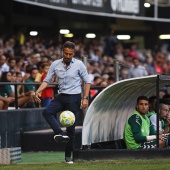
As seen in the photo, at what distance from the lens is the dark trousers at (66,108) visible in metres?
15.0

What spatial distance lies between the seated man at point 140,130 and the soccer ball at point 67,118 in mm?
1038

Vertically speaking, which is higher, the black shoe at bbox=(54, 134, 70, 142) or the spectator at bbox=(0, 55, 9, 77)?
the spectator at bbox=(0, 55, 9, 77)

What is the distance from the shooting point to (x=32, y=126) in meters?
19.7

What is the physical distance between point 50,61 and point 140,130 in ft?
28.5

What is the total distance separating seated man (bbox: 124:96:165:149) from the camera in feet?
49.4

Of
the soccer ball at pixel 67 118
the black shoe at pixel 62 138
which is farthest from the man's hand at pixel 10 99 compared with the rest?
the soccer ball at pixel 67 118

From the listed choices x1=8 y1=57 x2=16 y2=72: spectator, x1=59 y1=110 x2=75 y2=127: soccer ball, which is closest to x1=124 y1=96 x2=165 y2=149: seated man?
x1=59 y1=110 x2=75 y2=127: soccer ball

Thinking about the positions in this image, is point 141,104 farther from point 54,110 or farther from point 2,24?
point 2,24

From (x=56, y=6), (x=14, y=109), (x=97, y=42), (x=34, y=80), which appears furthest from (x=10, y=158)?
(x=97, y=42)

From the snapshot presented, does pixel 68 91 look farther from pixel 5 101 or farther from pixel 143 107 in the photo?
pixel 5 101

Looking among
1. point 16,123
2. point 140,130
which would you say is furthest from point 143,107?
point 16,123

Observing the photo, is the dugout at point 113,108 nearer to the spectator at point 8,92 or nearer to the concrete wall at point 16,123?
the concrete wall at point 16,123

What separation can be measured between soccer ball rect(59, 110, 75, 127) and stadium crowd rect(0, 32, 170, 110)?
13.0 feet

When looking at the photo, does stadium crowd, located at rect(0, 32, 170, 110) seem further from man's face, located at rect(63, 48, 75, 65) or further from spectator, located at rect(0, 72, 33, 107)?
man's face, located at rect(63, 48, 75, 65)
